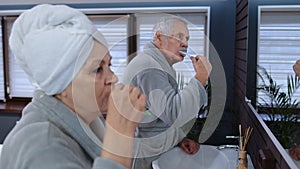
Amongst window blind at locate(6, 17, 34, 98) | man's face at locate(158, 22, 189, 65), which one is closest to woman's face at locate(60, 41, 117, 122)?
man's face at locate(158, 22, 189, 65)

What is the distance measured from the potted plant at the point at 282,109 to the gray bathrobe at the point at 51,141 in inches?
24.7

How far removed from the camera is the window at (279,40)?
1.07 m

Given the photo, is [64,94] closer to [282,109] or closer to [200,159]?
[282,109]

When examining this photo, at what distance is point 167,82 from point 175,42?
0.45 feet

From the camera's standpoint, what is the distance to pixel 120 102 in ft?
1.88

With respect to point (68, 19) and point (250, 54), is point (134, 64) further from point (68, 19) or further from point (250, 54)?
point (250, 54)

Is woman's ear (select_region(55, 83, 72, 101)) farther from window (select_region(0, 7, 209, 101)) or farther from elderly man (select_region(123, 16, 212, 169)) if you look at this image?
elderly man (select_region(123, 16, 212, 169))

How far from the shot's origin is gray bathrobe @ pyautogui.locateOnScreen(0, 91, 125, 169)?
58 centimetres

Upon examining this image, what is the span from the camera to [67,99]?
0.67 metres

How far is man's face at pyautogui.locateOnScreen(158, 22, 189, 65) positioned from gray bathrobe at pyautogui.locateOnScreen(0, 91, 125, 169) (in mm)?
488

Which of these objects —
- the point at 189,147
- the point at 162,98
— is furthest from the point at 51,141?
the point at 189,147

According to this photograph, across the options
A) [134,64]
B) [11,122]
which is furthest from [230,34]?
[11,122]

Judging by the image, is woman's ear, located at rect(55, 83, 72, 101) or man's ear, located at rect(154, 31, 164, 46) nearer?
woman's ear, located at rect(55, 83, 72, 101)

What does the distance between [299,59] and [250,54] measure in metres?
0.61
